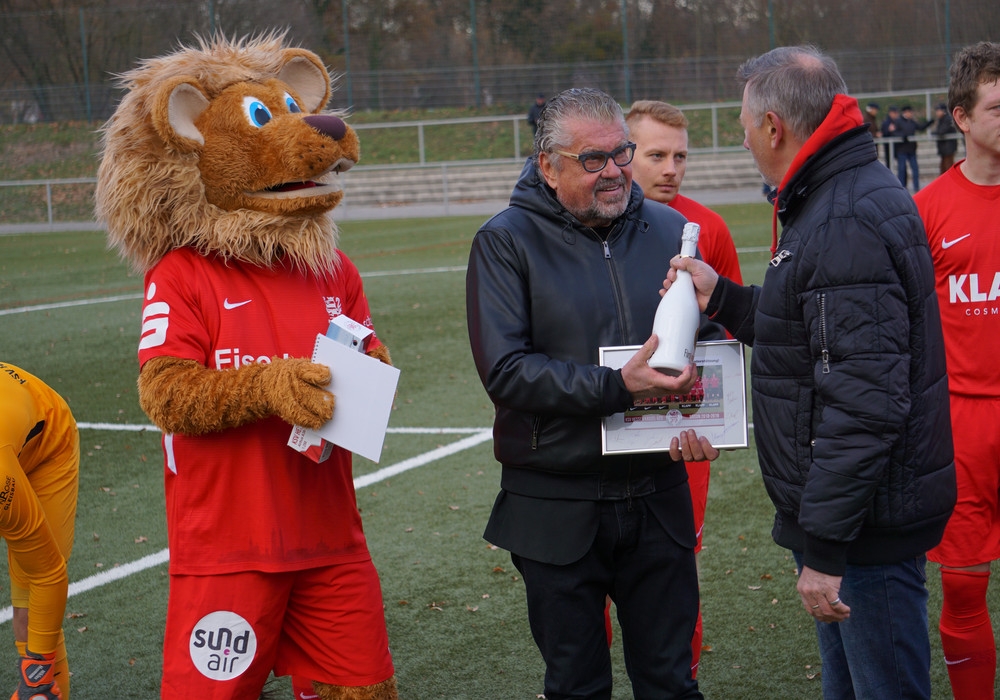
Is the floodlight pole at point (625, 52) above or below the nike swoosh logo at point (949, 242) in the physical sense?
above

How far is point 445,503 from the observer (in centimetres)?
660

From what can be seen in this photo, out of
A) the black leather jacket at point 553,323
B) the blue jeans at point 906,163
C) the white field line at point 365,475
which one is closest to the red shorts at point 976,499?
the black leather jacket at point 553,323

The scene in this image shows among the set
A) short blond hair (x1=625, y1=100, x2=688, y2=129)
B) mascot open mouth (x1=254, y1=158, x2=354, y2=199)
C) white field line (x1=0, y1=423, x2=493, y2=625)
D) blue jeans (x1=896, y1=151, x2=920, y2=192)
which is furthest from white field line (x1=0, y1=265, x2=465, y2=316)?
blue jeans (x1=896, y1=151, x2=920, y2=192)

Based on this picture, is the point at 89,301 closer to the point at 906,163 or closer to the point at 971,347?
the point at 971,347

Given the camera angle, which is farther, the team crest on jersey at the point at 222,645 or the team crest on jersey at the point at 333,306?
the team crest on jersey at the point at 333,306

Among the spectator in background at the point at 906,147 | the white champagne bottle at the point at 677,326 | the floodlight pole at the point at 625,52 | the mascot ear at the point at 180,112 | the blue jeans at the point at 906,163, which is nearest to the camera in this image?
the white champagne bottle at the point at 677,326

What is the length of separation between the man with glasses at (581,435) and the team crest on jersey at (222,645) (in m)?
0.80

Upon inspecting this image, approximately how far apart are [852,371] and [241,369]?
1.73 metres

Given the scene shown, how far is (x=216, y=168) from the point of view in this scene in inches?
137

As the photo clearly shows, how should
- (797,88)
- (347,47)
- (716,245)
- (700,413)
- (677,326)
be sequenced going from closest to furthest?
(797,88) → (677,326) → (700,413) → (716,245) → (347,47)

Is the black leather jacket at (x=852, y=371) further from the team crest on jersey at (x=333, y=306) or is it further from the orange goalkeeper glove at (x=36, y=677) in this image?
the orange goalkeeper glove at (x=36, y=677)

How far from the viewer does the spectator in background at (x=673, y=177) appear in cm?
450

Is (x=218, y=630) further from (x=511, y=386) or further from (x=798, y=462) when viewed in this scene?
(x=798, y=462)

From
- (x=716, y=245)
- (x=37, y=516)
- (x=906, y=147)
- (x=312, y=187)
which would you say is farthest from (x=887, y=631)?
(x=906, y=147)
